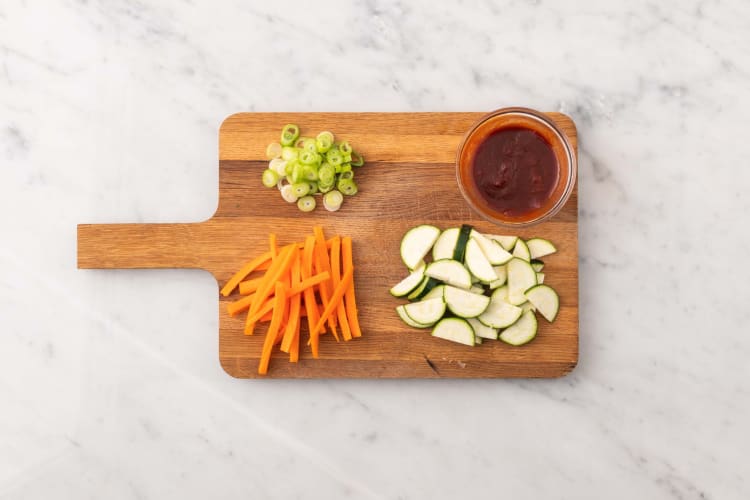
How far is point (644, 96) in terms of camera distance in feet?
7.25

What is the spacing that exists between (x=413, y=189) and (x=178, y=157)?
0.83 metres

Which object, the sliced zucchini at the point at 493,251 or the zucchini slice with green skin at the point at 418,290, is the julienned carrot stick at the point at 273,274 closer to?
the zucchini slice with green skin at the point at 418,290

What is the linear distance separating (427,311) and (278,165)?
671 mm

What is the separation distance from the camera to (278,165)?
80.8 inches

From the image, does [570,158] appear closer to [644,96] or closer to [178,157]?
[644,96]

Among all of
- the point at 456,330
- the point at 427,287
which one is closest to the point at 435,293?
the point at 427,287

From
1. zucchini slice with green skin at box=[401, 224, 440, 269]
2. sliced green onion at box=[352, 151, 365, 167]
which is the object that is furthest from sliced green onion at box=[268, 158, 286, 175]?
zucchini slice with green skin at box=[401, 224, 440, 269]

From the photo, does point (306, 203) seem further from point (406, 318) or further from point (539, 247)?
point (539, 247)

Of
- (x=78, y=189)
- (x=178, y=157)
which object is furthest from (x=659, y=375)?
(x=78, y=189)

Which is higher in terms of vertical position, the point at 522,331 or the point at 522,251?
the point at 522,251

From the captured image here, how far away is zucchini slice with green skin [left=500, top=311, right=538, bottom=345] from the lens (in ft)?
6.77

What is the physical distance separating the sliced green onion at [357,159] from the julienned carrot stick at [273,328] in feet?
1.50

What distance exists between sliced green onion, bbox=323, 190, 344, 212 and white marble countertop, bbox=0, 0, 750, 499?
1.09 feet

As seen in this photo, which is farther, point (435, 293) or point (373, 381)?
point (373, 381)
